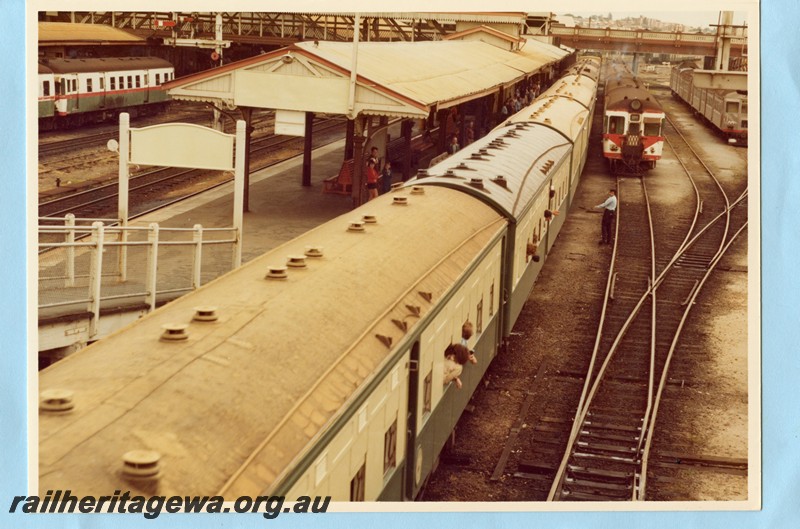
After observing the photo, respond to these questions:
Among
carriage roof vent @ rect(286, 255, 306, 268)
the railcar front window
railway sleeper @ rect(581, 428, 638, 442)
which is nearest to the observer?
carriage roof vent @ rect(286, 255, 306, 268)

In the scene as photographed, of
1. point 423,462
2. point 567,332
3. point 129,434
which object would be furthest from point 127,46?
point 129,434

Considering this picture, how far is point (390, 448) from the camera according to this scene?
27.9 ft

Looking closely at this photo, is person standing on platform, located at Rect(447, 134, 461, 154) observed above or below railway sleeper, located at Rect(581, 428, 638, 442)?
above

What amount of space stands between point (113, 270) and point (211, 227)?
6.86m

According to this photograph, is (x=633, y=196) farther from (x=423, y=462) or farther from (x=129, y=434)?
(x=129, y=434)

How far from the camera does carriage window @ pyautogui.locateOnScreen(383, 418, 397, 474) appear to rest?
27.5 feet

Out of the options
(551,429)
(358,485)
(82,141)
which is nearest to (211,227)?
(551,429)

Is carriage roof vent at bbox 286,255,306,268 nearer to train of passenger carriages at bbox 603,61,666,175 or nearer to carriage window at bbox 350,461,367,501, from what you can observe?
carriage window at bbox 350,461,367,501

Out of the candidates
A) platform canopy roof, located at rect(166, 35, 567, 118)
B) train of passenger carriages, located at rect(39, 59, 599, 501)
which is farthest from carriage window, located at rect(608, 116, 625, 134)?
train of passenger carriages, located at rect(39, 59, 599, 501)

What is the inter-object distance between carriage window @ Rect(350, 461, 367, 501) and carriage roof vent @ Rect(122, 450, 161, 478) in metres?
2.23

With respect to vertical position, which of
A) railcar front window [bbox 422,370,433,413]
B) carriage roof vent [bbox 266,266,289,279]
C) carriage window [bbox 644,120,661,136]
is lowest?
railcar front window [bbox 422,370,433,413]

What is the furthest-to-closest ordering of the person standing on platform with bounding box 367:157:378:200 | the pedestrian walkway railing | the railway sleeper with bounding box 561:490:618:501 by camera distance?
the person standing on platform with bounding box 367:157:378:200 < the pedestrian walkway railing < the railway sleeper with bounding box 561:490:618:501

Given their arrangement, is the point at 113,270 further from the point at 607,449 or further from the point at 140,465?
the point at 140,465
